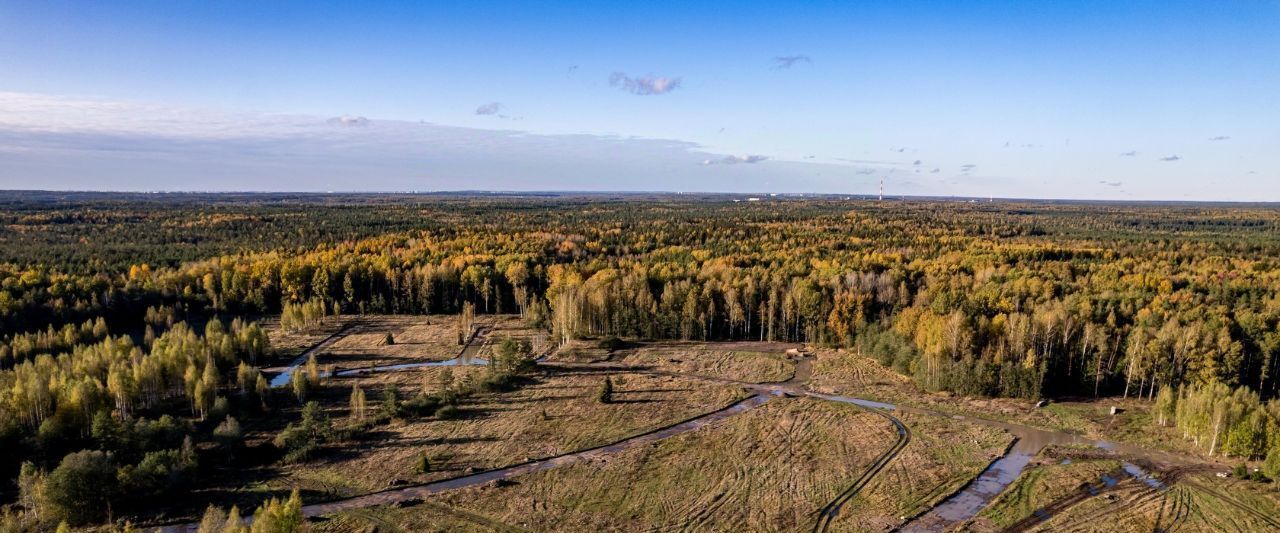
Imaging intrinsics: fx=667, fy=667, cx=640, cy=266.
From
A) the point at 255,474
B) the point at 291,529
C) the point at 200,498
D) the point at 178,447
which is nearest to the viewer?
the point at 291,529

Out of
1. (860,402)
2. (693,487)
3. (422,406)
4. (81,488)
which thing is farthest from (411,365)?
(860,402)

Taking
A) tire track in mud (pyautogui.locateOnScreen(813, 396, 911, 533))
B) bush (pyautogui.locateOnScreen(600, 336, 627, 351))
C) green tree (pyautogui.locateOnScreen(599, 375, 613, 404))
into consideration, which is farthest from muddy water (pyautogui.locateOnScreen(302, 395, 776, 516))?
bush (pyautogui.locateOnScreen(600, 336, 627, 351))

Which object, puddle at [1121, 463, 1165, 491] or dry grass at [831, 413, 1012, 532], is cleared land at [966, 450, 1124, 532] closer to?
puddle at [1121, 463, 1165, 491]

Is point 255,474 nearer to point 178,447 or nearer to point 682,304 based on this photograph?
point 178,447

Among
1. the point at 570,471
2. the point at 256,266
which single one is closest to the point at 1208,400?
the point at 570,471

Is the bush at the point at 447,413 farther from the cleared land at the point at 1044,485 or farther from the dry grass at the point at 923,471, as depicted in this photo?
the cleared land at the point at 1044,485

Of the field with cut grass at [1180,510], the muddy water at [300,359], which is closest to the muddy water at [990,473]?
the field with cut grass at [1180,510]
